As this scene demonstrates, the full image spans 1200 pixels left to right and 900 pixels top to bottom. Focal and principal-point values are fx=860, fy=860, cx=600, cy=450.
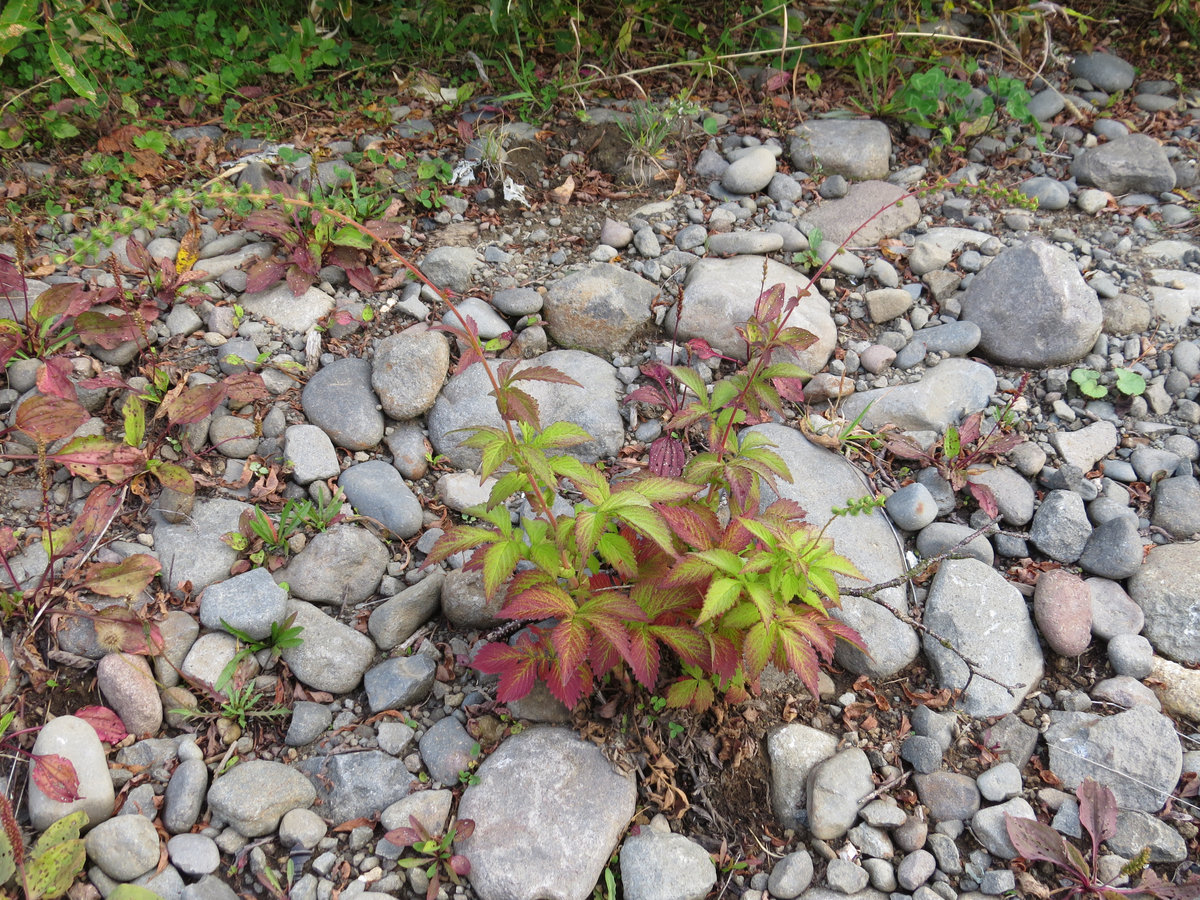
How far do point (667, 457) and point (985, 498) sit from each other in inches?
43.1

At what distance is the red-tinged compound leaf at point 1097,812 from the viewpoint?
2232mm

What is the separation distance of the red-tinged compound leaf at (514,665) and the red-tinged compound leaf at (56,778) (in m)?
1.01

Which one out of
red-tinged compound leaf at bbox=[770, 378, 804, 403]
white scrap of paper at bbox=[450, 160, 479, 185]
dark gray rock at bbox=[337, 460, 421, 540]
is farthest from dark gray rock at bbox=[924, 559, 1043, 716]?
white scrap of paper at bbox=[450, 160, 479, 185]

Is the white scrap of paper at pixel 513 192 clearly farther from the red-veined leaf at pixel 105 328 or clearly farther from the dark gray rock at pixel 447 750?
the dark gray rock at pixel 447 750

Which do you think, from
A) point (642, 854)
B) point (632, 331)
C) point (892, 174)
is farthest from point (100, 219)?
point (892, 174)

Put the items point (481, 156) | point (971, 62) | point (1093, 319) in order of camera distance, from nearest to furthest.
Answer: point (1093, 319) < point (481, 156) < point (971, 62)

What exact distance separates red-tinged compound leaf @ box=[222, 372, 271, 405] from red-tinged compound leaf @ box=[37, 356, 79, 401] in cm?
46

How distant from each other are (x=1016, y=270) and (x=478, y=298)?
7.05 ft

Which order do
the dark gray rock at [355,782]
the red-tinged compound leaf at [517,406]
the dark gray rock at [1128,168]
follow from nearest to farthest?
the red-tinged compound leaf at [517,406] < the dark gray rock at [355,782] < the dark gray rock at [1128,168]

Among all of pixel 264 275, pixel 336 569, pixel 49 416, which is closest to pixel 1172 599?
pixel 336 569

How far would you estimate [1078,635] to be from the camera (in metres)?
A: 2.64

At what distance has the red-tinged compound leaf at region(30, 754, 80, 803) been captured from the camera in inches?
82.3

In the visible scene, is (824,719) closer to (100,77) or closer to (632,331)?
(632,331)

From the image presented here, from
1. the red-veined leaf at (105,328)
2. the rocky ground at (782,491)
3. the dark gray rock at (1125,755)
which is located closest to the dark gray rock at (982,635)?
the rocky ground at (782,491)
